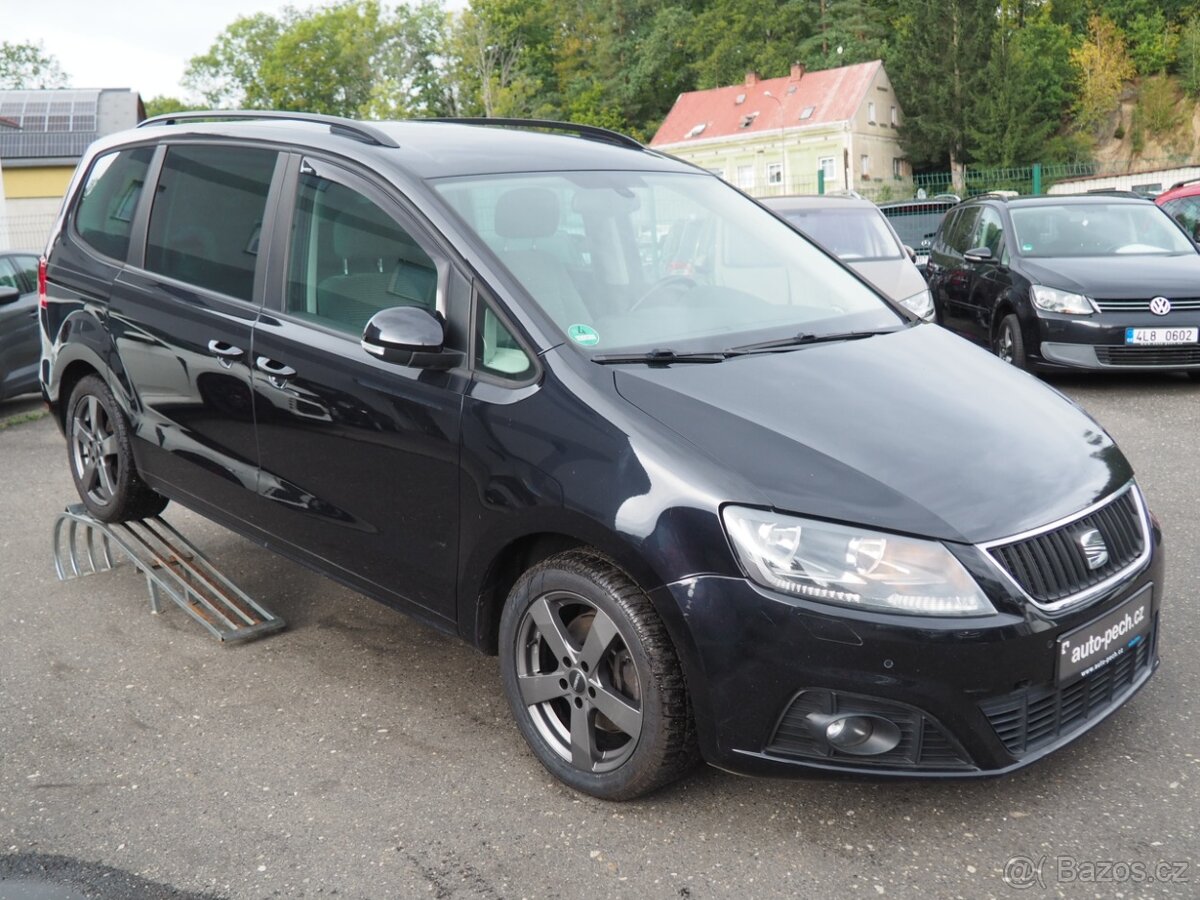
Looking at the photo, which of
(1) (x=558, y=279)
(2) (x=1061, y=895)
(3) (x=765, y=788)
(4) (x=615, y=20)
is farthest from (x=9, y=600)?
(4) (x=615, y=20)

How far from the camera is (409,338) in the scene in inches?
134

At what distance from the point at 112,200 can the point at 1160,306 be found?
24.1 ft

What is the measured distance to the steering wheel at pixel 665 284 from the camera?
12.1 feet

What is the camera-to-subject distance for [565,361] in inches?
129

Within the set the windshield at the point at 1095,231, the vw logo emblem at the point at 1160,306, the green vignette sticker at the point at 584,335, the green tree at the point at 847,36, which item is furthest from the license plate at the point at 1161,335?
the green tree at the point at 847,36

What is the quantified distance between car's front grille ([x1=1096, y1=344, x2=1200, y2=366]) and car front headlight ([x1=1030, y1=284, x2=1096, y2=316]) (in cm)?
33

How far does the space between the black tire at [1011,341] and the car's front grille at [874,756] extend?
23.3 ft

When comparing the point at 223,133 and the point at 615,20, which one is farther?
the point at 615,20

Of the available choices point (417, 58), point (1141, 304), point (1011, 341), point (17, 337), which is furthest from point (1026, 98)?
point (17, 337)

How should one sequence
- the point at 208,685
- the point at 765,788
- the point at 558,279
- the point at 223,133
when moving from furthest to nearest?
the point at 223,133
the point at 208,685
the point at 558,279
the point at 765,788

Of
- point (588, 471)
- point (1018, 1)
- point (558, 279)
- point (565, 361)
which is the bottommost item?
point (588, 471)

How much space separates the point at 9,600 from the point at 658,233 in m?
3.43

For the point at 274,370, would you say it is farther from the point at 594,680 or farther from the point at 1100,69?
the point at 1100,69

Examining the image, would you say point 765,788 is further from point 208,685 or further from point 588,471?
point 208,685
